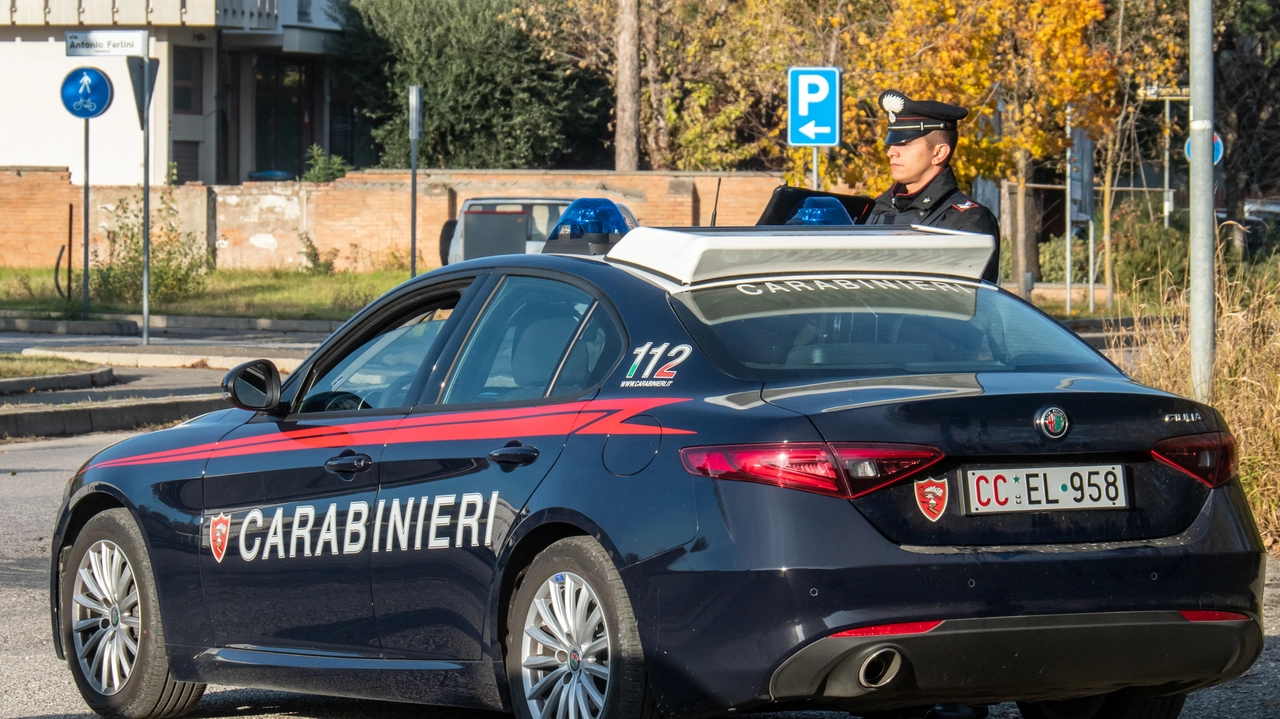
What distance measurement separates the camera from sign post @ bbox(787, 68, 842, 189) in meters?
15.1

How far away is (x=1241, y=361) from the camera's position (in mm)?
8781

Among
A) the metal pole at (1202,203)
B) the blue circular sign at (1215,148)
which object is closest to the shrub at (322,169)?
the blue circular sign at (1215,148)

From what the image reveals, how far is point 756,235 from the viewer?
15.1 ft

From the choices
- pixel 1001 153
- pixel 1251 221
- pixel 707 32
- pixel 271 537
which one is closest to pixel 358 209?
pixel 707 32

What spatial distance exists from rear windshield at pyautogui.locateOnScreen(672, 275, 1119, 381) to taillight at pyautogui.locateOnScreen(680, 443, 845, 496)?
1.15 ft

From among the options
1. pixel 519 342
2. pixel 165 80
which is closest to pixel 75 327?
pixel 519 342

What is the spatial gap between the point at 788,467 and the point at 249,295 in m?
29.1

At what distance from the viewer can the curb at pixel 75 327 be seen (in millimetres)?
24172

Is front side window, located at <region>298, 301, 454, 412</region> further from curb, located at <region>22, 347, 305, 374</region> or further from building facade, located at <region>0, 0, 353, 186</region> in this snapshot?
building facade, located at <region>0, 0, 353, 186</region>

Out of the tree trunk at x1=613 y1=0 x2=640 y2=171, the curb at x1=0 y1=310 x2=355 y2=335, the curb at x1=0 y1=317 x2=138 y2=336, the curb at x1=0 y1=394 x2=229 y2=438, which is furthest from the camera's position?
the tree trunk at x1=613 y1=0 x2=640 y2=171

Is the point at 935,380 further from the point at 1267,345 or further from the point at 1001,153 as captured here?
the point at 1001,153

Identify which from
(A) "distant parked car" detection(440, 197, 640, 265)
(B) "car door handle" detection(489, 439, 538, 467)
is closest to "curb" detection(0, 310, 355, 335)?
(A) "distant parked car" detection(440, 197, 640, 265)

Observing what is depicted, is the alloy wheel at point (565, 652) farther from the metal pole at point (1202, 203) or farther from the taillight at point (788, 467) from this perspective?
the metal pole at point (1202, 203)

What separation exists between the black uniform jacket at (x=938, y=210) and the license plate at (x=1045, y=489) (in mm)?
2306
